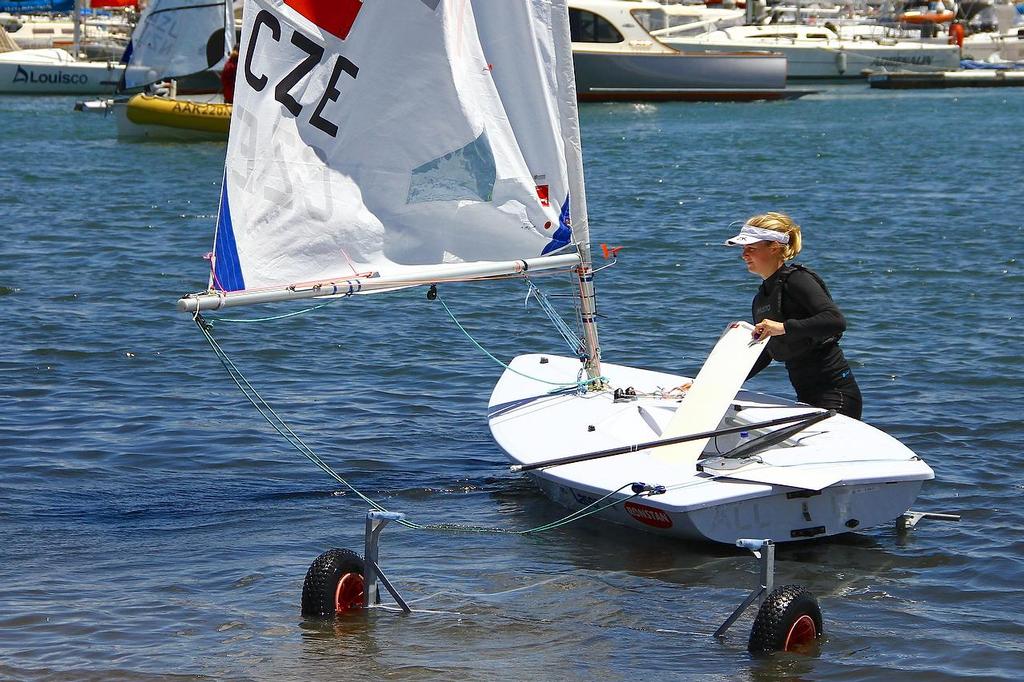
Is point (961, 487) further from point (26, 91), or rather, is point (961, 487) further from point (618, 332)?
point (26, 91)

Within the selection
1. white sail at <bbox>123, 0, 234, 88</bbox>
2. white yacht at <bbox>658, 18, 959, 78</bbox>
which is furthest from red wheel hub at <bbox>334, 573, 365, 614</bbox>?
white yacht at <bbox>658, 18, 959, 78</bbox>

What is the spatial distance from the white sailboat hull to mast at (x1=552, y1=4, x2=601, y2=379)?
82cm

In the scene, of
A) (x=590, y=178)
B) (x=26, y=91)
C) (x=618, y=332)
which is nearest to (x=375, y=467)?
(x=618, y=332)

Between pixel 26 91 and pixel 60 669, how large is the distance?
46.6 m

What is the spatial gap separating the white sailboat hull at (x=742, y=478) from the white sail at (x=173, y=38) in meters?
27.0

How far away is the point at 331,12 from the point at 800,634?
14.5ft

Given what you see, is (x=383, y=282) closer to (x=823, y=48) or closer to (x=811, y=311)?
(x=811, y=311)

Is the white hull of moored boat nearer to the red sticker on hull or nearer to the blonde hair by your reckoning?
the blonde hair

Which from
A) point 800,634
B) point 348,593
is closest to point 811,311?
point 800,634

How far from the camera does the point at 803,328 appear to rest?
8.01m

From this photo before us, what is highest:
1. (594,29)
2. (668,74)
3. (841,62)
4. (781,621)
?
(594,29)

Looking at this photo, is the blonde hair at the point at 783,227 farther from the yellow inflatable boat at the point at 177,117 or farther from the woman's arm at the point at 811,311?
the yellow inflatable boat at the point at 177,117

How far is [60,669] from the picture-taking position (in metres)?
6.62

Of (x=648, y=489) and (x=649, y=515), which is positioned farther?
(x=649, y=515)
